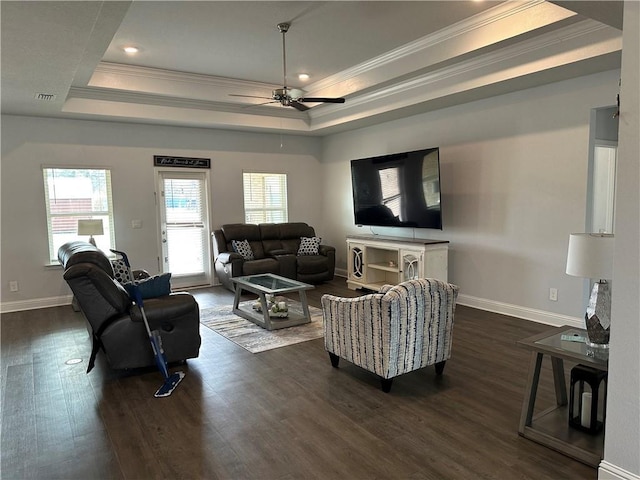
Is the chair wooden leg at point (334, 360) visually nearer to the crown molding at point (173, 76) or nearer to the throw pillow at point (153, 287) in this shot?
the throw pillow at point (153, 287)

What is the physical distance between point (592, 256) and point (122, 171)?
6396mm

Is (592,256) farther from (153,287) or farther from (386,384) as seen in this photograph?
(153,287)

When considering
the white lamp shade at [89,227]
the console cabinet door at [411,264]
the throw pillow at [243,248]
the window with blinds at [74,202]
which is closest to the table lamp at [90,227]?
the white lamp shade at [89,227]

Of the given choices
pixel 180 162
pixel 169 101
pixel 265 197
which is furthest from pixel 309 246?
pixel 169 101

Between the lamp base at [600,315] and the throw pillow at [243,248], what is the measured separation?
5494mm

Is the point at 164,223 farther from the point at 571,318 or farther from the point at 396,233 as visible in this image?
the point at 571,318

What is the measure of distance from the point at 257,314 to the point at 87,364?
1.91m

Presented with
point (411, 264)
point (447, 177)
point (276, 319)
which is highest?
point (447, 177)

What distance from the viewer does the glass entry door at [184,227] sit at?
716cm

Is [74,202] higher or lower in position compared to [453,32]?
lower

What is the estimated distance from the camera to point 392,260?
6.94m

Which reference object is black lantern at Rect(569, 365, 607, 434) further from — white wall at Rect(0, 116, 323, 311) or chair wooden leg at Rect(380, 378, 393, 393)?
white wall at Rect(0, 116, 323, 311)

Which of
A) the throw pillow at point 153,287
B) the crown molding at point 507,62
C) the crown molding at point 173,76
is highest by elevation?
the crown molding at point 173,76

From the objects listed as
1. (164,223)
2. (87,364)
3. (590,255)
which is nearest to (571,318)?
(590,255)
